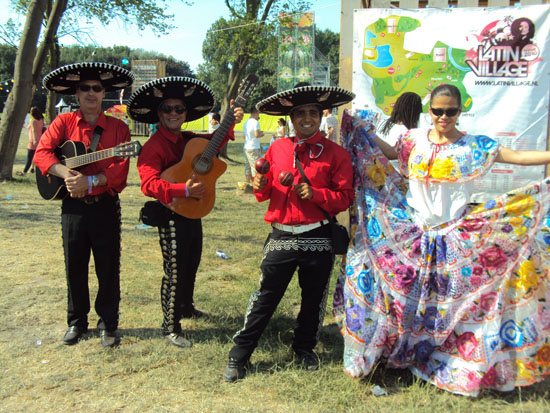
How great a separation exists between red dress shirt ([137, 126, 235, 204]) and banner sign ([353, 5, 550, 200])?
2109 millimetres

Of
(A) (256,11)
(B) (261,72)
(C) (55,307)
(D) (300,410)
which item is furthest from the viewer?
(B) (261,72)

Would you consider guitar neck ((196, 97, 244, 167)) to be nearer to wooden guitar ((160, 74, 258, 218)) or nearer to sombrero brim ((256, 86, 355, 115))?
wooden guitar ((160, 74, 258, 218))

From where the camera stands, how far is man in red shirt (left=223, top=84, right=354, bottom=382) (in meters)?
3.59

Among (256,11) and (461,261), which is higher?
(256,11)

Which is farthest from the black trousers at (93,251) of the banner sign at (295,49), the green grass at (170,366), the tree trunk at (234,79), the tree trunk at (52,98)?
the banner sign at (295,49)

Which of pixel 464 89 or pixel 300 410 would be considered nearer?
pixel 300 410

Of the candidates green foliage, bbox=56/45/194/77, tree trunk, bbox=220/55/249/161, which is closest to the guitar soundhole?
tree trunk, bbox=220/55/249/161

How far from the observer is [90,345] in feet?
14.0

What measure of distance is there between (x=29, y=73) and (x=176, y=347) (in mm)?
10563

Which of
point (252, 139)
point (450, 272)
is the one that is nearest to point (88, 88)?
point (450, 272)

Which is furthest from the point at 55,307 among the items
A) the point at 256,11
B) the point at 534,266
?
the point at 256,11

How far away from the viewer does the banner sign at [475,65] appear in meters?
5.18

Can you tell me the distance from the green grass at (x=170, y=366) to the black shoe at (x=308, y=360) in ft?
0.22

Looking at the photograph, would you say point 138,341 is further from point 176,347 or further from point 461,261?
point 461,261
